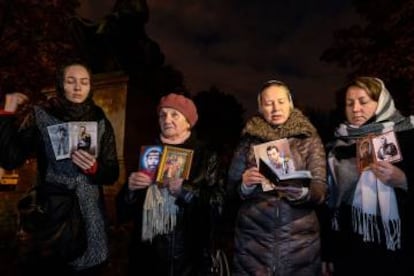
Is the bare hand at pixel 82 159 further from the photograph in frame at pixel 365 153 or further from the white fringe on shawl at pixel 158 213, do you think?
the photograph in frame at pixel 365 153

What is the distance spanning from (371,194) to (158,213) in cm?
154

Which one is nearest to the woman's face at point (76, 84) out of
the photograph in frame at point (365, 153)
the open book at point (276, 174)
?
the open book at point (276, 174)

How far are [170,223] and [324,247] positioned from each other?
119 cm

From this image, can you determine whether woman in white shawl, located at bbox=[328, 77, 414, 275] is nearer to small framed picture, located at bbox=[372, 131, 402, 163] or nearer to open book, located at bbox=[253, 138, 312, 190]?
small framed picture, located at bbox=[372, 131, 402, 163]

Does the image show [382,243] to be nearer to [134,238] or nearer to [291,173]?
[291,173]

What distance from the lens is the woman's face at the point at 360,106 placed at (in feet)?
11.4

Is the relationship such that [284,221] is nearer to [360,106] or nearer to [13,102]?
[360,106]

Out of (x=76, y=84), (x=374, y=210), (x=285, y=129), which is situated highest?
(x=76, y=84)

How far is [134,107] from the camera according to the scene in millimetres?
8273

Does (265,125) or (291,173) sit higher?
(265,125)

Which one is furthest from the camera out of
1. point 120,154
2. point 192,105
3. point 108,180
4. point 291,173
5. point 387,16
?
point 387,16

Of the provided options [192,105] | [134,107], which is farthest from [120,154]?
[192,105]

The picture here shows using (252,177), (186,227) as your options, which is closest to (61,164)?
(186,227)

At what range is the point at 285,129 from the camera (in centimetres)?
342
